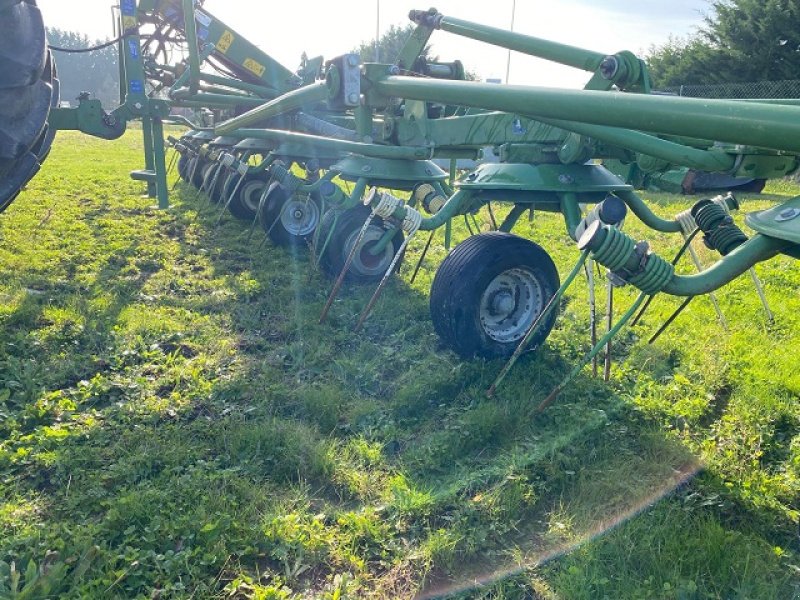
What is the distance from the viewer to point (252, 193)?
273 inches

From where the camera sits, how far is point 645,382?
3.13 m

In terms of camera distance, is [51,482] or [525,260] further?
[525,260]

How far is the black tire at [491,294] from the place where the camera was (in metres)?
3.08

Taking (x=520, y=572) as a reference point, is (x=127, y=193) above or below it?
above

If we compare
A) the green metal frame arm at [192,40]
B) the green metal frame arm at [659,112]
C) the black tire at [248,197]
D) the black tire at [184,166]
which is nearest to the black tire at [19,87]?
the green metal frame arm at [659,112]

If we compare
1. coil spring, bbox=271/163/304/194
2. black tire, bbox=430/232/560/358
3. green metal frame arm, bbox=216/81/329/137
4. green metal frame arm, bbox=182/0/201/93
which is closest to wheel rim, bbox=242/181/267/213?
green metal frame arm, bbox=182/0/201/93

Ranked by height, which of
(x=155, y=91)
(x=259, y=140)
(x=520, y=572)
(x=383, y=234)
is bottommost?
(x=520, y=572)

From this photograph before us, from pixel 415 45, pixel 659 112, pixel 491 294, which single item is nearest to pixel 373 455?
pixel 491 294

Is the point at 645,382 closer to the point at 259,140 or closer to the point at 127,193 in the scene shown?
the point at 259,140

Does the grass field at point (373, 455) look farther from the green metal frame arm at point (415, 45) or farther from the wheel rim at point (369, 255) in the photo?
the green metal frame arm at point (415, 45)

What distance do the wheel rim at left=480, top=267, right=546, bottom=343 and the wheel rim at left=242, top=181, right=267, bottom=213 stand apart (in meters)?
4.31

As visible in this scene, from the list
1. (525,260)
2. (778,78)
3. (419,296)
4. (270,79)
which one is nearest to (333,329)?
(419,296)

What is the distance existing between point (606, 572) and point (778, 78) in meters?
17.9

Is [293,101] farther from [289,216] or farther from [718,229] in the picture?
[718,229]
